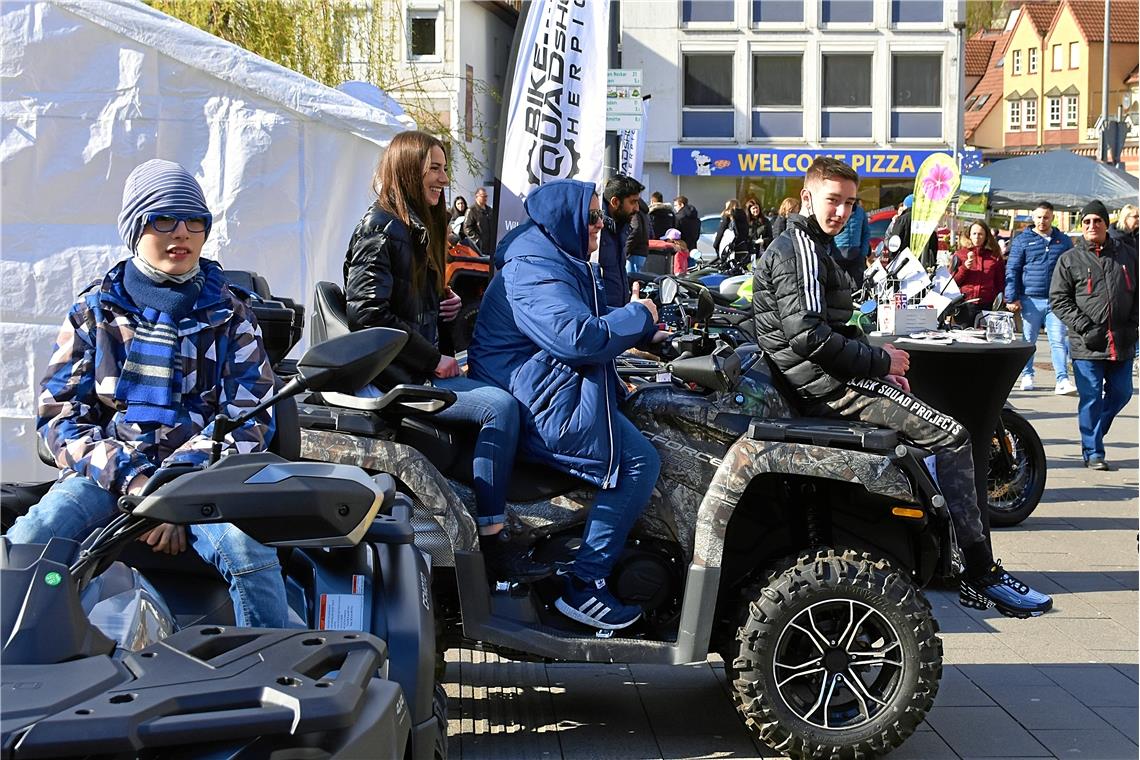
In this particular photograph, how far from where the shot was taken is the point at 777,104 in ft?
144

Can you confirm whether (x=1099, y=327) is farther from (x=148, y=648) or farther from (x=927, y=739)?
(x=148, y=648)

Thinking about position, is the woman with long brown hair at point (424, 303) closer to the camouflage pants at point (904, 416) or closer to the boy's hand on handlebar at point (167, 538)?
the camouflage pants at point (904, 416)

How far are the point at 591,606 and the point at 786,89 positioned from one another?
4095cm

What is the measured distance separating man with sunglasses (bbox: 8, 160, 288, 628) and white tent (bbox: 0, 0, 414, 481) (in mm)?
4475

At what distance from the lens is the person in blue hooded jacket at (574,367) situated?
15.0 ft

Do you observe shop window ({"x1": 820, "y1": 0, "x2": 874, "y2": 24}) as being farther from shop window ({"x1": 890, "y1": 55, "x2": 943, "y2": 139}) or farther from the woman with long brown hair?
the woman with long brown hair

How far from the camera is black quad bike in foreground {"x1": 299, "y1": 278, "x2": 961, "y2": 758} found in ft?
14.7

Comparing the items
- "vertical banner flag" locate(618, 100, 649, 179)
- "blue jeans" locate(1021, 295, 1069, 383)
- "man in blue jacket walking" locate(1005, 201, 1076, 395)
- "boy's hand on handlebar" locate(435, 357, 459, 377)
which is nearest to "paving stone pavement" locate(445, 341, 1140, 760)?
"boy's hand on handlebar" locate(435, 357, 459, 377)

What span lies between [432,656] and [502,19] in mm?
45460

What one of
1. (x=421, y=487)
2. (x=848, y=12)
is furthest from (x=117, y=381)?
(x=848, y=12)

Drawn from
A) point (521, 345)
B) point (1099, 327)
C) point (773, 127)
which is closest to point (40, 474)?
point (521, 345)

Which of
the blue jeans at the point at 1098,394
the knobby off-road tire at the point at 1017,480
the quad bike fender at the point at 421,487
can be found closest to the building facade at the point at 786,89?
the blue jeans at the point at 1098,394

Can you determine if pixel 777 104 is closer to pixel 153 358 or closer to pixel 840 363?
pixel 840 363

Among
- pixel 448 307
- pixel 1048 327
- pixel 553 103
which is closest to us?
pixel 448 307
